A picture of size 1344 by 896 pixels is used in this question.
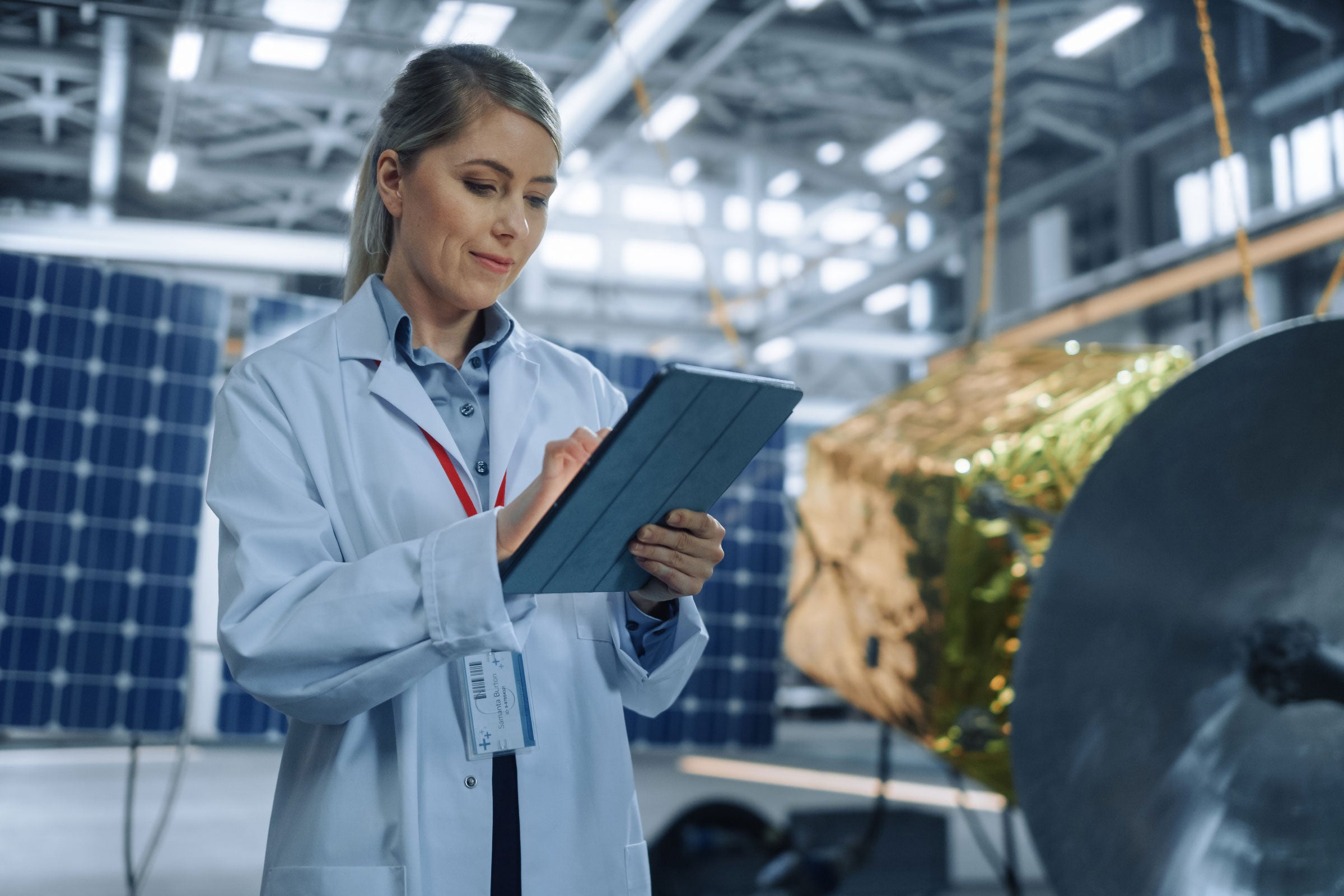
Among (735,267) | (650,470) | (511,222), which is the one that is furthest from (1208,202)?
(650,470)

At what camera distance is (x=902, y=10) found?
7.90 metres

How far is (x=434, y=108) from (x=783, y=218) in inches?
537

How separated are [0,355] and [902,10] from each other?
6455 mm

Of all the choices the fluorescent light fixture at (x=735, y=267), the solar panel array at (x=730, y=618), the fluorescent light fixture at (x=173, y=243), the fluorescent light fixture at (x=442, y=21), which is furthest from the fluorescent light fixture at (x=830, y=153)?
the solar panel array at (x=730, y=618)

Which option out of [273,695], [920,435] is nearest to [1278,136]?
[920,435]

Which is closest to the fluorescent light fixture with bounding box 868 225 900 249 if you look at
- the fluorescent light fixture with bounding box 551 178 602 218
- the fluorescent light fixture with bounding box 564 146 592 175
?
the fluorescent light fixture with bounding box 551 178 602 218

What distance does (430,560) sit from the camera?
3.59ft

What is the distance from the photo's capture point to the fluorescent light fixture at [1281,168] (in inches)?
297

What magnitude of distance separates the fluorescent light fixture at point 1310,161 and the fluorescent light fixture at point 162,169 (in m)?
8.29

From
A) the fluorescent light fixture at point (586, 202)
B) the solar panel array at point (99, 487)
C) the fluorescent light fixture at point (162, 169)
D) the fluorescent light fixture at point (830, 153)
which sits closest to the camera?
the solar panel array at point (99, 487)

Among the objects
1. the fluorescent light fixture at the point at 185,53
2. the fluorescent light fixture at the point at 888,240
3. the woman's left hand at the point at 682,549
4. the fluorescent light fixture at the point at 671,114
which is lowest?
the woman's left hand at the point at 682,549

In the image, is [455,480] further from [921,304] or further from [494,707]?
[921,304]

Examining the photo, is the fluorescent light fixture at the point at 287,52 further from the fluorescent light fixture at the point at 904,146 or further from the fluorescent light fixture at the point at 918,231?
→ the fluorescent light fixture at the point at 918,231

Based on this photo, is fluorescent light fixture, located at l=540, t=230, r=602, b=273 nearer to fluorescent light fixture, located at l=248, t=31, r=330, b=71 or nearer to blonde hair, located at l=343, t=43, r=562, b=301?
fluorescent light fixture, located at l=248, t=31, r=330, b=71
